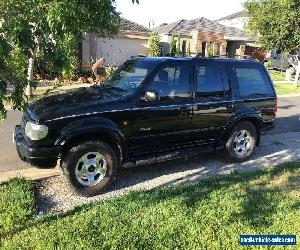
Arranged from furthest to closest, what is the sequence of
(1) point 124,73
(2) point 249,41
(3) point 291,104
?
(2) point 249,41 → (3) point 291,104 → (1) point 124,73

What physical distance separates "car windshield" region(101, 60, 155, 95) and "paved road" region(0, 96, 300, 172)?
223cm

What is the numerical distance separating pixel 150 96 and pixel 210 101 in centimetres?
142

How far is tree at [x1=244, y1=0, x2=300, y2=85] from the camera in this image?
62.2 feet

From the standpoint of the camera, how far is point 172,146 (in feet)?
20.6

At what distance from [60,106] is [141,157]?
61.4 inches

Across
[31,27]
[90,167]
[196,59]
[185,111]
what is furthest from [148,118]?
[31,27]

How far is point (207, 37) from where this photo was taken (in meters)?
36.2

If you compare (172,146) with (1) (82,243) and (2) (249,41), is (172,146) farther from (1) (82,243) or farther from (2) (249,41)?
(2) (249,41)

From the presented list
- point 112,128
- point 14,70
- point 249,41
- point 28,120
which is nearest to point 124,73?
point 112,128

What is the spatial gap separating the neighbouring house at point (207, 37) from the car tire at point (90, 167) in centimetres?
2989

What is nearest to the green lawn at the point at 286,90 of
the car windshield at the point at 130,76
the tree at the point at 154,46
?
the tree at the point at 154,46

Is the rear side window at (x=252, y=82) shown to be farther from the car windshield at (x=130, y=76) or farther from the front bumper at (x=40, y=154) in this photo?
the front bumper at (x=40, y=154)

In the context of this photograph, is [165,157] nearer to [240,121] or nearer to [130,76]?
[130,76]

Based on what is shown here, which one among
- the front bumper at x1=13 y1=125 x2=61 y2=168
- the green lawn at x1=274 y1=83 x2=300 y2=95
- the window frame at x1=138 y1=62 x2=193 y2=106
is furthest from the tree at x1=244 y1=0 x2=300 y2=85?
the front bumper at x1=13 y1=125 x2=61 y2=168
